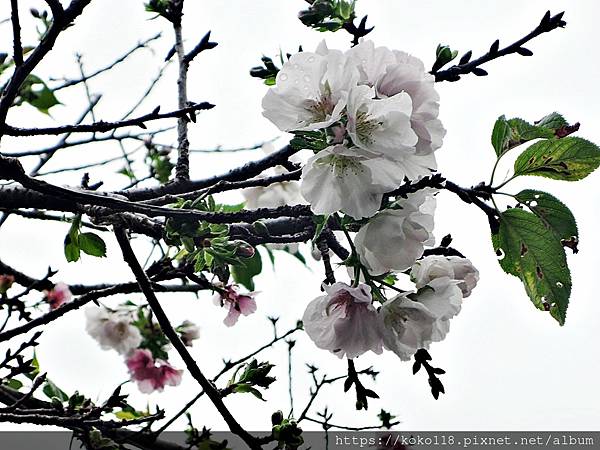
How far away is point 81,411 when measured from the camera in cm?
100

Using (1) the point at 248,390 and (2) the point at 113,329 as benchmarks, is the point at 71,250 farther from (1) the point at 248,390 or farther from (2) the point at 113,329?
(2) the point at 113,329

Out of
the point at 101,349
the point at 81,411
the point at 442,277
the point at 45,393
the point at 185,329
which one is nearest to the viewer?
the point at 442,277

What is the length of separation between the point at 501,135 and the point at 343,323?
0.30 meters

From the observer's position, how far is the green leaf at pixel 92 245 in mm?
846

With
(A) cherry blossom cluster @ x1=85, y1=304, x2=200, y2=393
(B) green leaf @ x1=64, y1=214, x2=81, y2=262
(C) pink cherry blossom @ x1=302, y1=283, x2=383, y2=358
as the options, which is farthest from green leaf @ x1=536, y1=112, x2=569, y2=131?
(A) cherry blossom cluster @ x1=85, y1=304, x2=200, y2=393

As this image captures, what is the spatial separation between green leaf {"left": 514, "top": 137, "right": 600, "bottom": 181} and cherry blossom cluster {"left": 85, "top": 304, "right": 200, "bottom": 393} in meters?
1.23

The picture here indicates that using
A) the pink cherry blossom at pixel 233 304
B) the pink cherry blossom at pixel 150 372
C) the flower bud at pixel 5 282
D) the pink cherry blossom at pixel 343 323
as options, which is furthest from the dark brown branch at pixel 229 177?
the pink cherry blossom at pixel 150 372

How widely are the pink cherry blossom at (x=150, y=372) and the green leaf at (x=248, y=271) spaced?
0.88 metres

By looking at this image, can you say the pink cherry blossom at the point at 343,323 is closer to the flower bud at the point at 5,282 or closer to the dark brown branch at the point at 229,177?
the dark brown branch at the point at 229,177

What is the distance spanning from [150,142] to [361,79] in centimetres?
137

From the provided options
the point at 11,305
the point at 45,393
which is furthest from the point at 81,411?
the point at 45,393

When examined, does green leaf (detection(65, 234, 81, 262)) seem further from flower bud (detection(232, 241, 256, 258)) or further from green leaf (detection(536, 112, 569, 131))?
green leaf (detection(536, 112, 569, 131))

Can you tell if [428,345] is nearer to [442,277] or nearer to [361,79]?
[442,277]

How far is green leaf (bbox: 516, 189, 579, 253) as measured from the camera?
0.76 meters
